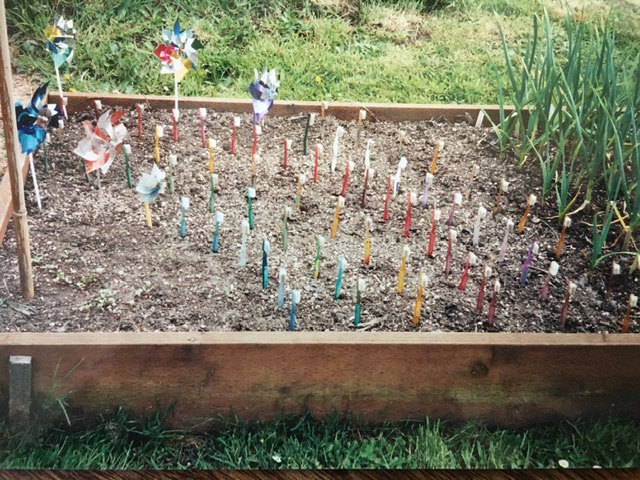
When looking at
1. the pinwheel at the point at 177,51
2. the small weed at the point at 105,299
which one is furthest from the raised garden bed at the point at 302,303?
the pinwheel at the point at 177,51

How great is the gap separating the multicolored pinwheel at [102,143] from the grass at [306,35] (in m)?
0.09

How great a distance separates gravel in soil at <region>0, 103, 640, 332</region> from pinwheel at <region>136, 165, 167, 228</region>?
13 millimetres

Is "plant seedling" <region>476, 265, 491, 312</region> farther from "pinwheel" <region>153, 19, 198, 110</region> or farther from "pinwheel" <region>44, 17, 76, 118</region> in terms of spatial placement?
"pinwheel" <region>44, 17, 76, 118</region>

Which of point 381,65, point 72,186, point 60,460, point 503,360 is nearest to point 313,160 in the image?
point 381,65

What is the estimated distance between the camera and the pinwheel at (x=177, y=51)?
125 centimetres

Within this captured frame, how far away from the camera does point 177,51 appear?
1.28m

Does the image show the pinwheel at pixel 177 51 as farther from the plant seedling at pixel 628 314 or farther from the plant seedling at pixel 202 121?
the plant seedling at pixel 628 314

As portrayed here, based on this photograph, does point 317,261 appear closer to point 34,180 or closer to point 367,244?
point 367,244

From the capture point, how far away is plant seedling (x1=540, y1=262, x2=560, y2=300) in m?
1.35

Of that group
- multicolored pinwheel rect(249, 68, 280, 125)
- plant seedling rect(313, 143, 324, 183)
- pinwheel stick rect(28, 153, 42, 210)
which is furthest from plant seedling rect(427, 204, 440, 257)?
pinwheel stick rect(28, 153, 42, 210)

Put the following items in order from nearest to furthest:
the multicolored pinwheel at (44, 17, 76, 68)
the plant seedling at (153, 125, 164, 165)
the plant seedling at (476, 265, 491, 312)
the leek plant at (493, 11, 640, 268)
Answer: the multicolored pinwheel at (44, 17, 76, 68) < the leek plant at (493, 11, 640, 268) < the plant seedling at (476, 265, 491, 312) < the plant seedling at (153, 125, 164, 165)

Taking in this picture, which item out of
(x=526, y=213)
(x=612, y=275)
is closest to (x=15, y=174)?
(x=526, y=213)

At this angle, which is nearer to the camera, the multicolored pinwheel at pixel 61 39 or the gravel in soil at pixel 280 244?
the multicolored pinwheel at pixel 61 39

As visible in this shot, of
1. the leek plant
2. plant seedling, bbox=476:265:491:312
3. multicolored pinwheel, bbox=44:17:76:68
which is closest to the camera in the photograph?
multicolored pinwheel, bbox=44:17:76:68
